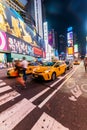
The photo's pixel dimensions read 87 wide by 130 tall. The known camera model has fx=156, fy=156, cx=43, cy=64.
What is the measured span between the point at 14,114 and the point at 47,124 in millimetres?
1300

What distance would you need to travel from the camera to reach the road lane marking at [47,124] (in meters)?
4.15

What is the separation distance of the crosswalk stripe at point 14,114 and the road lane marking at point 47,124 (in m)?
0.61

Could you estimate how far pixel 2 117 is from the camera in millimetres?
4852

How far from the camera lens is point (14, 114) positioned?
5.15 meters

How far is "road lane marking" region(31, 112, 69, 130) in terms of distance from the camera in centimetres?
415

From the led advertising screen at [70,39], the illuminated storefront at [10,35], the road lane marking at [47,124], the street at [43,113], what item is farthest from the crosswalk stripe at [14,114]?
the led advertising screen at [70,39]

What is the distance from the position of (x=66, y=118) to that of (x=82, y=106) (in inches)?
55.6

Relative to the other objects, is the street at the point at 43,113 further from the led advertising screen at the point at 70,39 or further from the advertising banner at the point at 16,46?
the led advertising screen at the point at 70,39

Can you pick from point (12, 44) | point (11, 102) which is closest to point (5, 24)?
point (12, 44)

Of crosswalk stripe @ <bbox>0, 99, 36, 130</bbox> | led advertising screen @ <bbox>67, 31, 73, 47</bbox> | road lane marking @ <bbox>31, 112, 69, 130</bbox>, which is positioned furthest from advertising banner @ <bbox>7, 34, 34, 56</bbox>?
led advertising screen @ <bbox>67, 31, 73, 47</bbox>

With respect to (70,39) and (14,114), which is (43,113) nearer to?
(14,114)

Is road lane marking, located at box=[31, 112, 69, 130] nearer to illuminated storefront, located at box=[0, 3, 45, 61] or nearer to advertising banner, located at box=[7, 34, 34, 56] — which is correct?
illuminated storefront, located at box=[0, 3, 45, 61]

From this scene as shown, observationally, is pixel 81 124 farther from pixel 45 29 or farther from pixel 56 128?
pixel 45 29

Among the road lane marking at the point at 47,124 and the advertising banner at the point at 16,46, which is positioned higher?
the advertising banner at the point at 16,46
